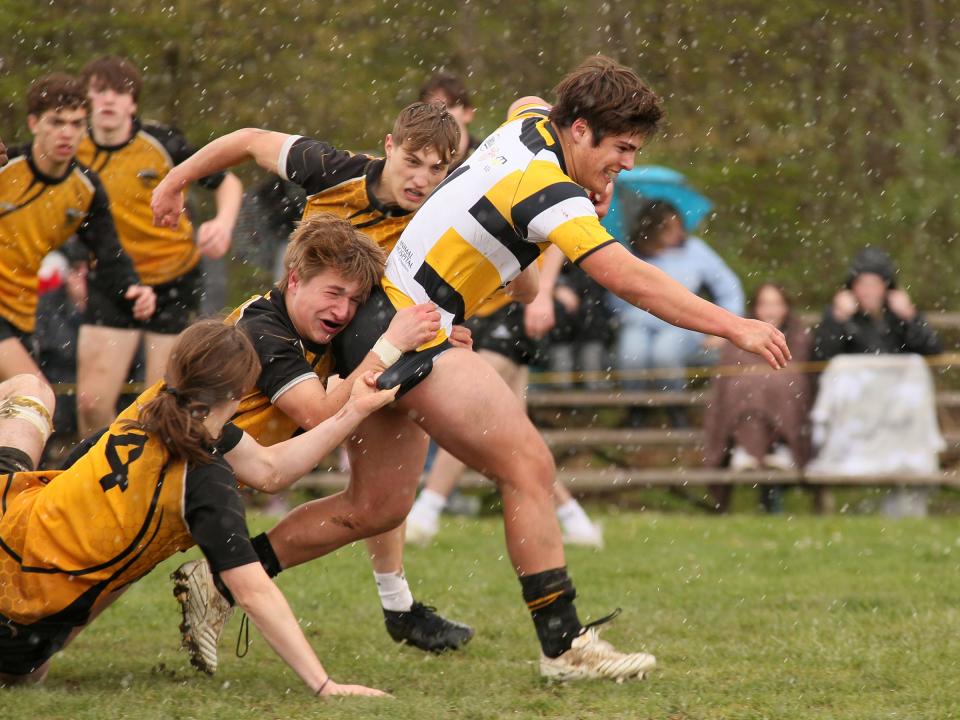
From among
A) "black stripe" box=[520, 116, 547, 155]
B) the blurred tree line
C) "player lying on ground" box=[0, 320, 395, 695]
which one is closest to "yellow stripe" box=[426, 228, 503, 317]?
"black stripe" box=[520, 116, 547, 155]

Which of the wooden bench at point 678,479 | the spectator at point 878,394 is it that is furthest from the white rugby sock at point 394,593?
the spectator at point 878,394

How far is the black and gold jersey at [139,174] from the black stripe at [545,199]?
12.7ft

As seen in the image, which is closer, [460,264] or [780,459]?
[460,264]

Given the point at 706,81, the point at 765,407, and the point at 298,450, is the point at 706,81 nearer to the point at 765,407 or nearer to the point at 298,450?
the point at 765,407

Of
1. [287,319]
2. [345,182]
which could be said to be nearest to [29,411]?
[287,319]

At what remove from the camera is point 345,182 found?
17.5ft

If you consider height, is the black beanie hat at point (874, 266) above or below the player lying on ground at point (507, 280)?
below

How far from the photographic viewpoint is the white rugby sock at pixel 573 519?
328 inches

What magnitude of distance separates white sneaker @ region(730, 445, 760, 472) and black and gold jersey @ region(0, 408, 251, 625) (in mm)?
7194

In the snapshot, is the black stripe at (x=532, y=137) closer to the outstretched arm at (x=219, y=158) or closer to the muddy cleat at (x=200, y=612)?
the outstretched arm at (x=219, y=158)

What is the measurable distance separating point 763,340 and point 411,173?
5.37ft

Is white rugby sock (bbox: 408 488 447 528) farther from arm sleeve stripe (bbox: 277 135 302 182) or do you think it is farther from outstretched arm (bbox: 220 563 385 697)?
outstretched arm (bbox: 220 563 385 697)

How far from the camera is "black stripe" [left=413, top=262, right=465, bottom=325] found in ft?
15.4

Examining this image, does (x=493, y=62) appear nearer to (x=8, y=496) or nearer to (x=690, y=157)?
(x=690, y=157)
